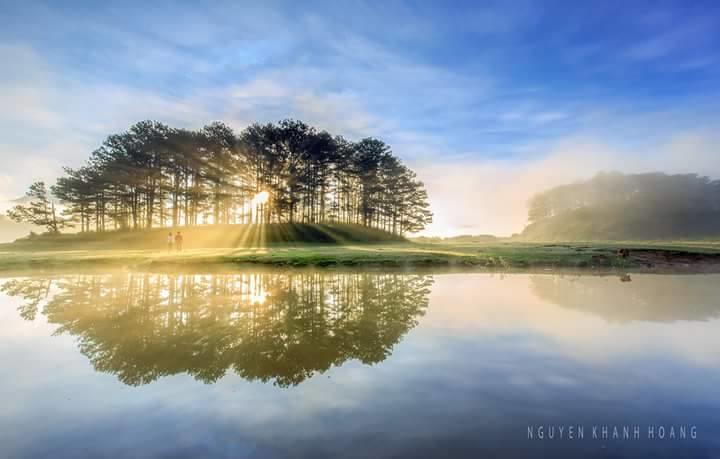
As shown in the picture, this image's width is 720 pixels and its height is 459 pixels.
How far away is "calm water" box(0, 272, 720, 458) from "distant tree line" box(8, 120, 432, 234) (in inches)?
2056

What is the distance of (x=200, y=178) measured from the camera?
208 ft

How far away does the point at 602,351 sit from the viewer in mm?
7508

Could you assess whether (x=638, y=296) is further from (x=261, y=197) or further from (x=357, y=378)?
(x=261, y=197)

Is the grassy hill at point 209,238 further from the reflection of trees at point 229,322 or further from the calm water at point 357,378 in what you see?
the calm water at point 357,378

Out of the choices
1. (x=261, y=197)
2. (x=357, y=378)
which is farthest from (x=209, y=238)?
(x=357, y=378)

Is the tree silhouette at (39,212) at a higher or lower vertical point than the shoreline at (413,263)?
higher

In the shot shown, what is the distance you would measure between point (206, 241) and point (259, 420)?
53.1m

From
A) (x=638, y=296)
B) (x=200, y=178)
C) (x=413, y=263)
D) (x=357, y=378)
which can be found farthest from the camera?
(x=200, y=178)

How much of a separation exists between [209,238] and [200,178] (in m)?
15.9

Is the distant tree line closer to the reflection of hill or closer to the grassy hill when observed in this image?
the grassy hill

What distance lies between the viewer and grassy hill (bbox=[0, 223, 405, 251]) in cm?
5131

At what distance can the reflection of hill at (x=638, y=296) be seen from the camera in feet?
36.5

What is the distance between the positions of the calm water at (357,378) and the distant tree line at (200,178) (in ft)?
171

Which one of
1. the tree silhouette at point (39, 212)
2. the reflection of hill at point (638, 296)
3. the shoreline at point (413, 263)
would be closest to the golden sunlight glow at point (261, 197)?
the shoreline at point (413, 263)
